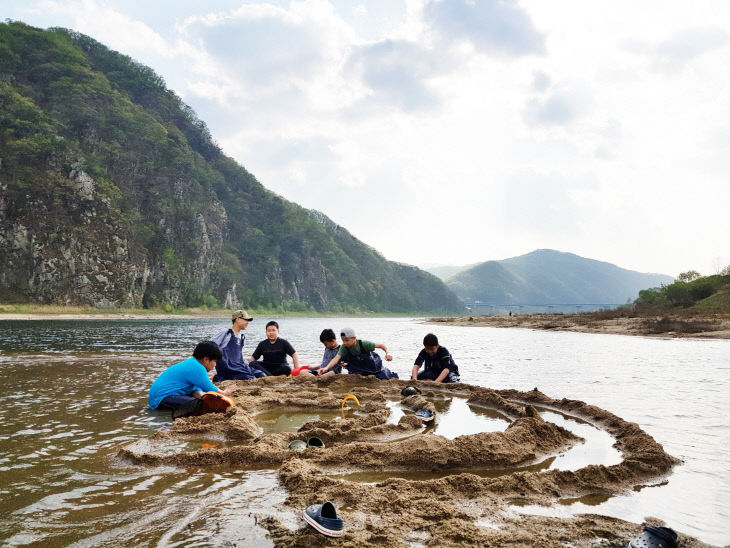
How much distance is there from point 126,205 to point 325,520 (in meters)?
103

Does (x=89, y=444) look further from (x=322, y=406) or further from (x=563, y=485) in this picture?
(x=563, y=485)

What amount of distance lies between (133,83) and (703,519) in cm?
14585

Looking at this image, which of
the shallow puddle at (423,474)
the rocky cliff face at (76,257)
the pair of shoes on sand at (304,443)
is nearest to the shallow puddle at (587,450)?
the shallow puddle at (423,474)

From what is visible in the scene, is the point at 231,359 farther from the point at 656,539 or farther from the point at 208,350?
the point at 656,539

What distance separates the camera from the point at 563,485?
201 inches

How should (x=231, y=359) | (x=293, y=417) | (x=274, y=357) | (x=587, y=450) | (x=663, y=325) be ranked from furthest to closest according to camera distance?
(x=663, y=325)
(x=274, y=357)
(x=231, y=359)
(x=293, y=417)
(x=587, y=450)

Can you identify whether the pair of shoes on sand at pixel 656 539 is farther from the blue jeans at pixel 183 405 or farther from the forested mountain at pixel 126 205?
the forested mountain at pixel 126 205

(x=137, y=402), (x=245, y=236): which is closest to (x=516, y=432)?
(x=137, y=402)

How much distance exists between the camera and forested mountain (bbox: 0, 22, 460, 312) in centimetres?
7269

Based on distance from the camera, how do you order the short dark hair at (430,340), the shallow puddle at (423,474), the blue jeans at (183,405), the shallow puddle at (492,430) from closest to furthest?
the shallow puddle at (423,474)
the shallow puddle at (492,430)
the blue jeans at (183,405)
the short dark hair at (430,340)

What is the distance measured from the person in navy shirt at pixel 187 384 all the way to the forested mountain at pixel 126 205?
7328 cm

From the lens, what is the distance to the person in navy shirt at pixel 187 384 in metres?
8.42

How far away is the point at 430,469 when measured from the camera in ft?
19.1

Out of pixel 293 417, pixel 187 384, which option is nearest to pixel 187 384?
pixel 187 384
